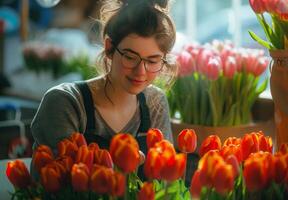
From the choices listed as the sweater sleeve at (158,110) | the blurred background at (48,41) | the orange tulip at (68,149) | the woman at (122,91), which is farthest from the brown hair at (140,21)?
the blurred background at (48,41)

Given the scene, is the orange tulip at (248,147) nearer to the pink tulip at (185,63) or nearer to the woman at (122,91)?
the woman at (122,91)

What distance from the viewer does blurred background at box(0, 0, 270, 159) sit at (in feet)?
5.13

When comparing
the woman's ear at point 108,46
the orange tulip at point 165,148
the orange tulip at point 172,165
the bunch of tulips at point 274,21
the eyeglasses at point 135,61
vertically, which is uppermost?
the bunch of tulips at point 274,21

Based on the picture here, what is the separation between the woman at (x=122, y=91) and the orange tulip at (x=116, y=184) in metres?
0.27

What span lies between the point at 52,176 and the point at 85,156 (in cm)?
4

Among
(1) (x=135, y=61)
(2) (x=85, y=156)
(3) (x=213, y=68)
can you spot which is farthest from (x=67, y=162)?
(3) (x=213, y=68)

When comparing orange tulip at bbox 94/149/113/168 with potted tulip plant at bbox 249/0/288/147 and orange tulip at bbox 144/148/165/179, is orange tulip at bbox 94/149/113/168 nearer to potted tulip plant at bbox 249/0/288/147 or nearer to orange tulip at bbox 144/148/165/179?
orange tulip at bbox 144/148/165/179

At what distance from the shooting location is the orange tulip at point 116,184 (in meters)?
0.46

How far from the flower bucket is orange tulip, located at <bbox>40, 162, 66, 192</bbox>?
1.74 feet

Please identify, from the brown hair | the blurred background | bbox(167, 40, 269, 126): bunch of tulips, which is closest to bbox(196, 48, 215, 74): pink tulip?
bbox(167, 40, 269, 126): bunch of tulips

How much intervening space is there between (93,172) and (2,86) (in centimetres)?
209

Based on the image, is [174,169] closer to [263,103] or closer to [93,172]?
[93,172]

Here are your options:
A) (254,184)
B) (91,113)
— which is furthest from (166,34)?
(254,184)

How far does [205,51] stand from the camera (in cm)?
110
